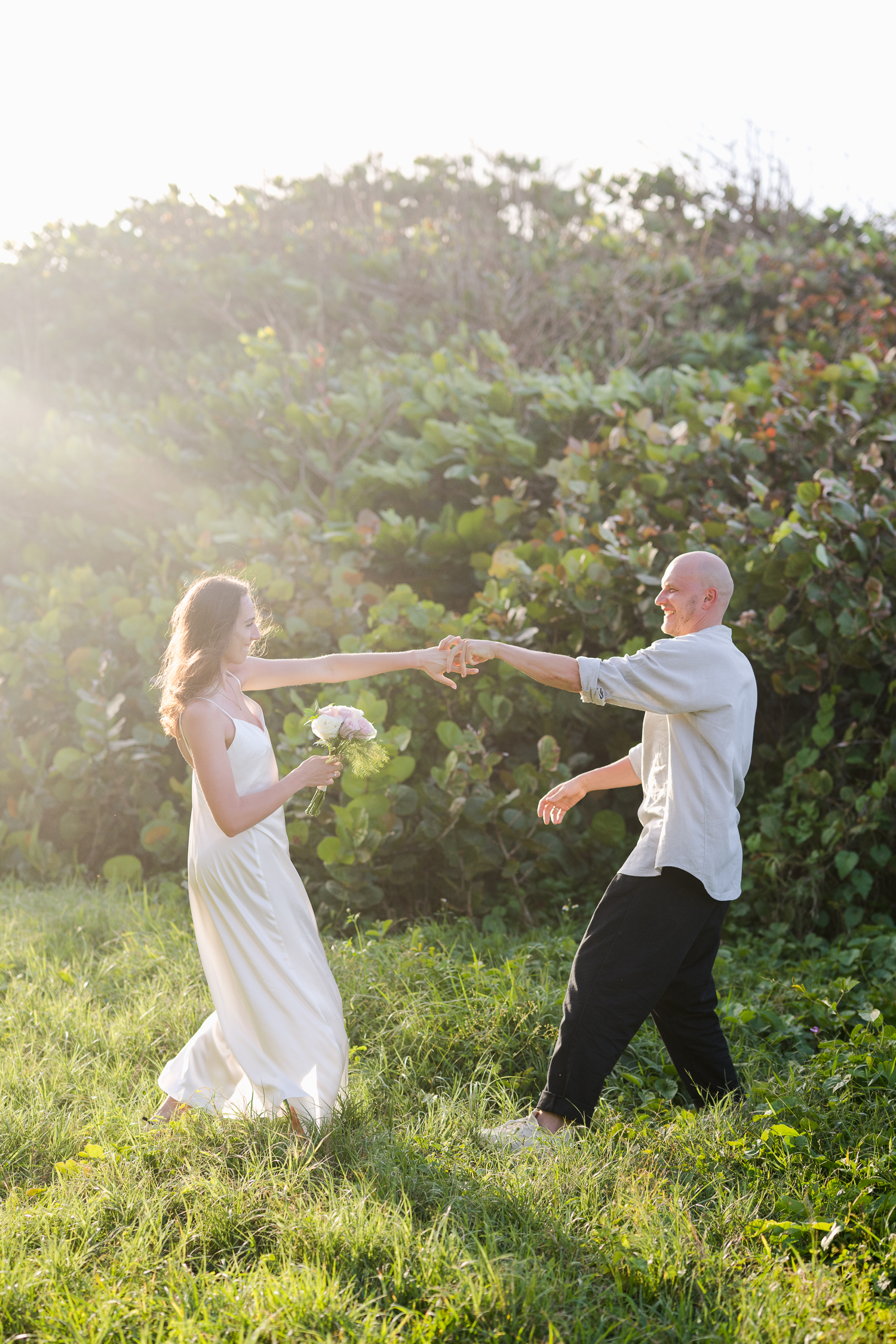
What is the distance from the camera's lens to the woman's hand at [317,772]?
9.66ft

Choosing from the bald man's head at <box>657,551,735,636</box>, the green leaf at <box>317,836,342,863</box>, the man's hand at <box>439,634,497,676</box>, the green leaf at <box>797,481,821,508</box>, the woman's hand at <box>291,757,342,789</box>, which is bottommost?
the green leaf at <box>317,836,342,863</box>

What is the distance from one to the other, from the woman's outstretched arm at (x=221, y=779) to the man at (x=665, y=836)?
2.56 ft

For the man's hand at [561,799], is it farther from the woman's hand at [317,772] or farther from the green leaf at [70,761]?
the green leaf at [70,761]

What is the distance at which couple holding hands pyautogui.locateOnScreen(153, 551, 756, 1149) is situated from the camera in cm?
288

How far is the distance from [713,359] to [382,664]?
236 inches

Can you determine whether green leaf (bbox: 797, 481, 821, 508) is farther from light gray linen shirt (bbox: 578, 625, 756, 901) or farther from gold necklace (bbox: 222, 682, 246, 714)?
gold necklace (bbox: 222, 682, 246, 714)

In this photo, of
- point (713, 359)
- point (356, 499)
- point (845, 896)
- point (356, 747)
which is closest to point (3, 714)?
point (356, 499)

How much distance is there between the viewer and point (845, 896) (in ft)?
14.8

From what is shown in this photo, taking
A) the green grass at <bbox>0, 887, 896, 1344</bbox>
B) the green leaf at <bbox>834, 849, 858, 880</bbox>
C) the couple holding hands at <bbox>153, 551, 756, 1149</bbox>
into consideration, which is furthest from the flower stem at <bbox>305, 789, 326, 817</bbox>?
the green leaf at <bbox>834, 849, 858, 880</bbox>

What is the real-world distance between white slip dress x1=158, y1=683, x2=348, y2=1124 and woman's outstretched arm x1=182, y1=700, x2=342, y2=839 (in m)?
0.07

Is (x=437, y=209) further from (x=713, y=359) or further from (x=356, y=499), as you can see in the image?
(x=356, y=499)

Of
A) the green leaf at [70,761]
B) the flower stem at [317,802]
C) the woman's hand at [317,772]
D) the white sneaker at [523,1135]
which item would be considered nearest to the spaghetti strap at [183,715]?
the woman's hand at [317,772]

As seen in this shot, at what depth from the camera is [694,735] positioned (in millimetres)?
2918

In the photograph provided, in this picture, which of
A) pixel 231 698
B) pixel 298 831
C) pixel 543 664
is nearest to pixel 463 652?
pixel 543 664
